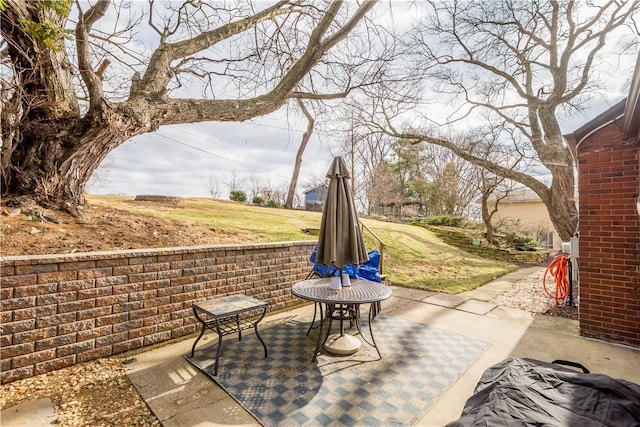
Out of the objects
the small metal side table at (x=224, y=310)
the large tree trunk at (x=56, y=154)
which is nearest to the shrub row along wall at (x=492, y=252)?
the small metal side table at (x=224, y=310)

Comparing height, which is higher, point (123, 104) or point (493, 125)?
point (493, 125)

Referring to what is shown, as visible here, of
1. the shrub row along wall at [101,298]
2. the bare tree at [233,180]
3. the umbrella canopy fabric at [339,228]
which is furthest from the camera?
the bare tree at [233,180]

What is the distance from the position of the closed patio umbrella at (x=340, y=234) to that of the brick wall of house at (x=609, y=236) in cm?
309

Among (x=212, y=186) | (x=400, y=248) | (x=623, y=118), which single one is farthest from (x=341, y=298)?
(x=212, y=186)

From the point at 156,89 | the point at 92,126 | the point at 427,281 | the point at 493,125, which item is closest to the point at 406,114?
the point at 493,125

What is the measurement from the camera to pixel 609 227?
374cm

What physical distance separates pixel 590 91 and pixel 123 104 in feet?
36.3

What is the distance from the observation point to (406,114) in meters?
10.6

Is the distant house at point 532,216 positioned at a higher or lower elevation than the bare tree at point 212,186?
lower

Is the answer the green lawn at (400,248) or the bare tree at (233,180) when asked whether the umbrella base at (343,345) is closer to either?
the green lawn at (400,248)

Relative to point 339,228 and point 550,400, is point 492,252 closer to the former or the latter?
point 339,228

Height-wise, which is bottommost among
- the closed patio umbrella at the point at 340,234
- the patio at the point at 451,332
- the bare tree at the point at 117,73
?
the patio at the point at 451,332

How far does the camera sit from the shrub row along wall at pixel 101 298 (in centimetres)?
260

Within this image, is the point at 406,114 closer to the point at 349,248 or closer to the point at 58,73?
the point at 349,248
